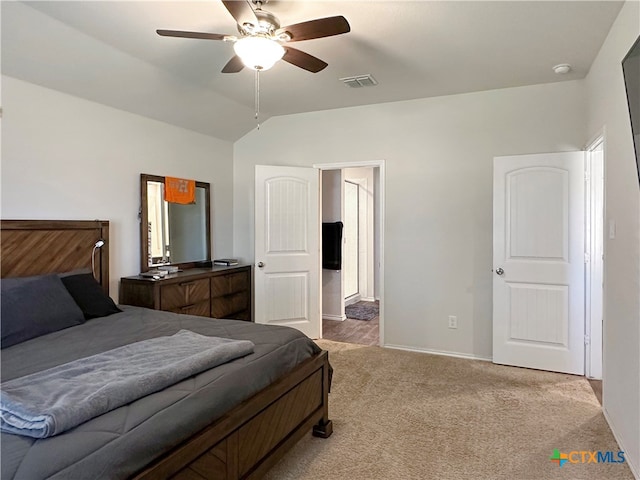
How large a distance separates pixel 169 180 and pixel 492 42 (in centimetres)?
320

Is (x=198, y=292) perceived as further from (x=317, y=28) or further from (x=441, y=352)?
(x=317, y=28)

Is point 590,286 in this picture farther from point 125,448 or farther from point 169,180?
point 169,180

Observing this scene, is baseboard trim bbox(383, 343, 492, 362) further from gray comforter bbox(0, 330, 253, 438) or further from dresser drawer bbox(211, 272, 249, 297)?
gray comforter bbox(0, 330, 253, 438)

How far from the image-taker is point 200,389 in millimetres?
1690

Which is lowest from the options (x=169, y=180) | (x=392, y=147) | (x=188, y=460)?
(x=188, y=460)

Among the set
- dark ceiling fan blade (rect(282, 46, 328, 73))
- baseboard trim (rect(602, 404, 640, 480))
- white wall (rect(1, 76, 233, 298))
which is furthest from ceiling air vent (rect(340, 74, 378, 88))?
baseboard trim (rect(602, 404, 640, 480))

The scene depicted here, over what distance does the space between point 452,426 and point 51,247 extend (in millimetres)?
3186

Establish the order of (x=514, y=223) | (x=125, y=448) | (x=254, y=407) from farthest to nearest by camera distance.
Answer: (x=514, y=223) → (x=254, y=407) → (x=125, y=448)

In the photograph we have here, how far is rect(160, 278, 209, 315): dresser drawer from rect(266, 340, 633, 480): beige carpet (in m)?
1.51

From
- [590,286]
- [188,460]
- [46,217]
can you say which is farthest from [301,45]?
[590,286]

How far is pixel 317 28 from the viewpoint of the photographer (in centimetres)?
217

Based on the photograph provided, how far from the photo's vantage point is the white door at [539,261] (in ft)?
11.8

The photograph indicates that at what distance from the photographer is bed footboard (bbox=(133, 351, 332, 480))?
149 cm

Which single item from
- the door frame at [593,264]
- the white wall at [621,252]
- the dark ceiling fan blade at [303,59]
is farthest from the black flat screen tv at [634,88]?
the dark ceiling fan blade at [303,59]
